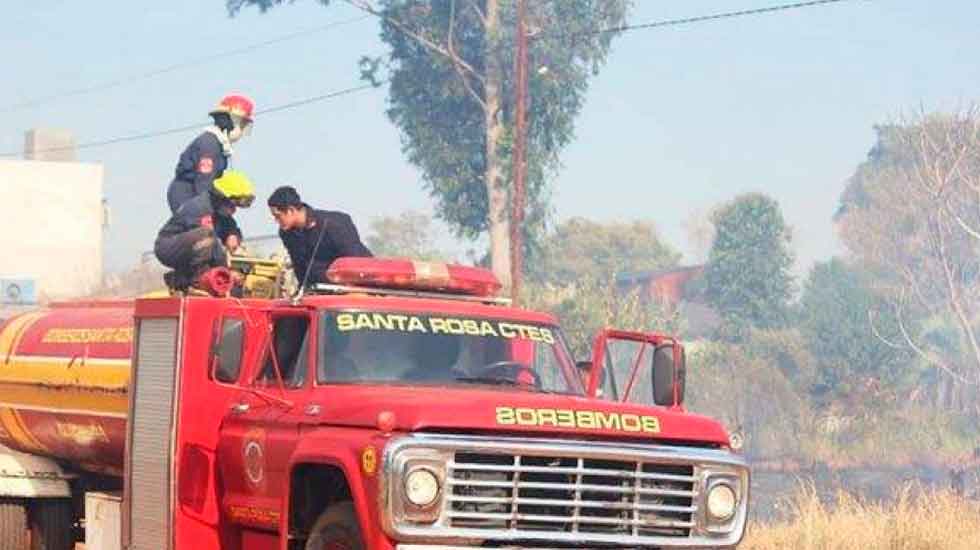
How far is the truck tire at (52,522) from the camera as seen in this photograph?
45.5ft

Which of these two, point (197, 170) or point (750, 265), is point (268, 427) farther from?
point (750, 265)

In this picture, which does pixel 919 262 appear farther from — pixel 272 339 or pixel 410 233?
pixel 272 339

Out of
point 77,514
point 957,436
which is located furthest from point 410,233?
point 77,514

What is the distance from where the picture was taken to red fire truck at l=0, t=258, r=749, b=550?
366 inches

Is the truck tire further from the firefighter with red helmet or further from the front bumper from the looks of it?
the front bumper

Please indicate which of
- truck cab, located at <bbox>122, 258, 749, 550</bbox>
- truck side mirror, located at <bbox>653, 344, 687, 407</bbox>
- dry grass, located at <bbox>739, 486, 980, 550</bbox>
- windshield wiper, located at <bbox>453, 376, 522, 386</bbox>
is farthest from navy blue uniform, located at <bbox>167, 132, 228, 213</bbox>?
dry grass, located at <bbox>739, 486, 980, 550</bbox>

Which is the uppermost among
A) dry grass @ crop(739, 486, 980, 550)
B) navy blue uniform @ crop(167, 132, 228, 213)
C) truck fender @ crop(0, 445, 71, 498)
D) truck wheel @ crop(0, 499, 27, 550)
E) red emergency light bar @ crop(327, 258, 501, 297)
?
navy blue uniform @ crop(167, 132, 228, 213)

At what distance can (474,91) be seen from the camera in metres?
51.4

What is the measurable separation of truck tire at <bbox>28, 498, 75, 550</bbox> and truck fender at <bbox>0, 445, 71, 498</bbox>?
0.12m

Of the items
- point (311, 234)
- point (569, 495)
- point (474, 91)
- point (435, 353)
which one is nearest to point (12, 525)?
point (311, 234)

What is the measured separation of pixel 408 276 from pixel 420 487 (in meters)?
2.37

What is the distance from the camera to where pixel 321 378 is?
10.2m

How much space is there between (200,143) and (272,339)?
321 centimetres

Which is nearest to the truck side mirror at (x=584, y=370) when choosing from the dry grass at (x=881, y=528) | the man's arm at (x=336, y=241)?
the man's arm at (x=336, y=241)
